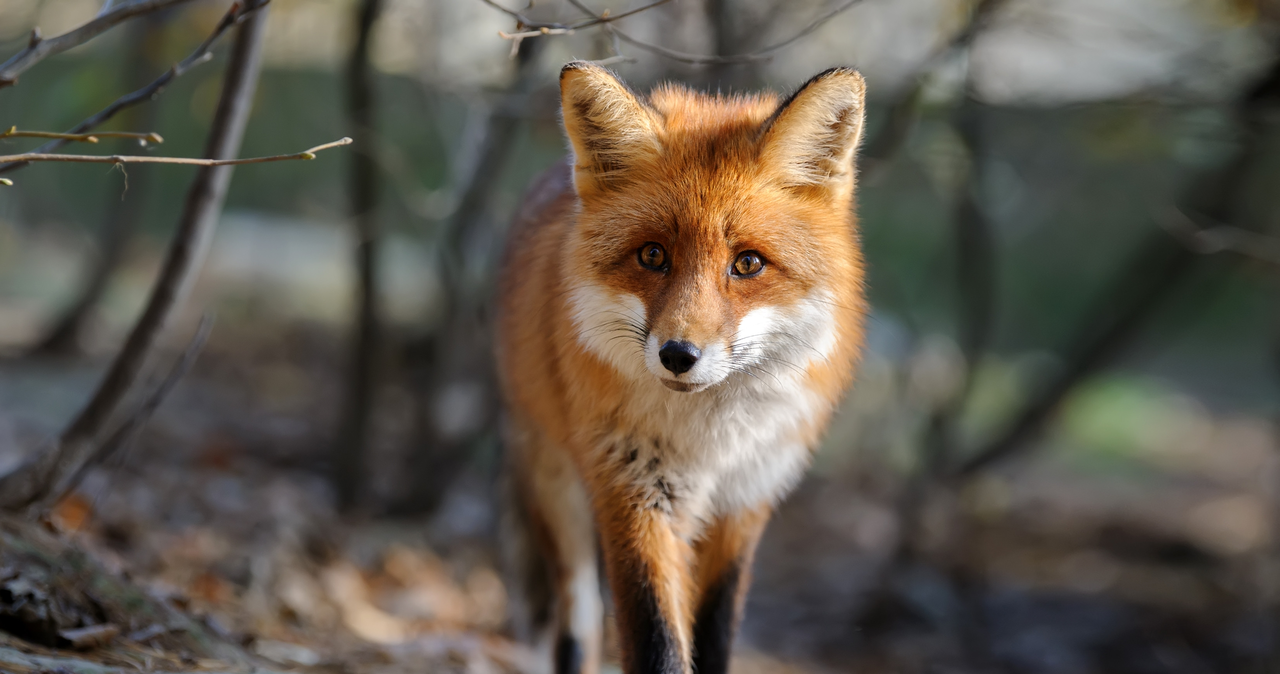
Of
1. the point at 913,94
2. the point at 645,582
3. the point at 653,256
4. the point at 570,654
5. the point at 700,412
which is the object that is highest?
the point at 913,94

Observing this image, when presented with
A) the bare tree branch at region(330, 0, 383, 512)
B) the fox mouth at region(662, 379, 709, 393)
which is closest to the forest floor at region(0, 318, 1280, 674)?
the bare tree branch at region(330, 0, 383, 512)

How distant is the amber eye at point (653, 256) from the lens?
2.50 meters

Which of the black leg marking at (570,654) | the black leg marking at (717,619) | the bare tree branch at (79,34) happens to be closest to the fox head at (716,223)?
the black leg marking at (717,619)

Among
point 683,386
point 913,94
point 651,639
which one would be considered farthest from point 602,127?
point 913,94

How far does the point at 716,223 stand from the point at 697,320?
0.33 m

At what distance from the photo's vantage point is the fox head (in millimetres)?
2453

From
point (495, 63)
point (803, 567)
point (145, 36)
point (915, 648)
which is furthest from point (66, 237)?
point (915, 648)

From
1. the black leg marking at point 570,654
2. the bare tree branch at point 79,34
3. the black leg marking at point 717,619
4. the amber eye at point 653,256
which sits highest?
the bare tree branch at point 79,34

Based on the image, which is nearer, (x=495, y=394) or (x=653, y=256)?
(x=653, y=256)

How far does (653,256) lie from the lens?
2.52 metres

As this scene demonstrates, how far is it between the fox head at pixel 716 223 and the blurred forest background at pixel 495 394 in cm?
39

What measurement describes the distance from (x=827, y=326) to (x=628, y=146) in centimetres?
77

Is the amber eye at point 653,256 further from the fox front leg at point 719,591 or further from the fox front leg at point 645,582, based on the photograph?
the fox front leg at point 719,591

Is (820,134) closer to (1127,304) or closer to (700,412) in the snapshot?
(700,412)
